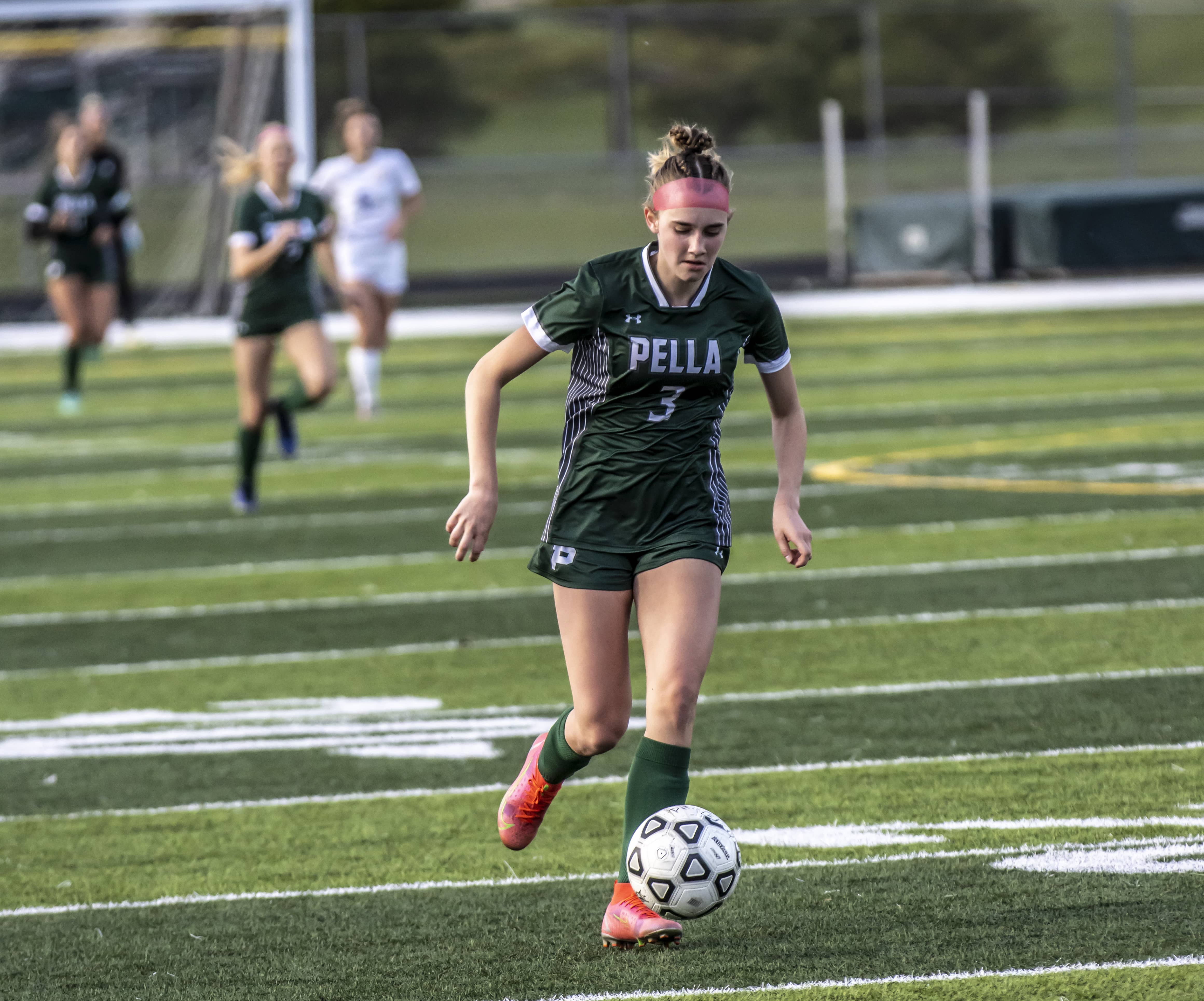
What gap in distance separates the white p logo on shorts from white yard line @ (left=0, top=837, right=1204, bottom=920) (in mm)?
882

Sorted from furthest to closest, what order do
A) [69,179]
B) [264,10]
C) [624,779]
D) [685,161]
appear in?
[264,10] → [69,179] → [624,779] → [685,161]

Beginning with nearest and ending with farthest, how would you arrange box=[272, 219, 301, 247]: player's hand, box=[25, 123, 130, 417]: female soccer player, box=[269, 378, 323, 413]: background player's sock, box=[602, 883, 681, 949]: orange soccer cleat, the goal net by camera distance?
box=[602, 883, 681, 949]: orange soccer cleat < box=[272, 219, 301, 247]: player's hand < box=[269, 378, 323, 413]: background player's sock < box=[25, 123, 130, 417]: female soccer player < the goal net

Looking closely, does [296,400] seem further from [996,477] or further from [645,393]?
[645,393]

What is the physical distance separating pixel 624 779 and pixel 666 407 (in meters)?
1.76

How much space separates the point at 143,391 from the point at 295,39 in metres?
7.15

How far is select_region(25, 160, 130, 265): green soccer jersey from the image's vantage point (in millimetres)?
18375

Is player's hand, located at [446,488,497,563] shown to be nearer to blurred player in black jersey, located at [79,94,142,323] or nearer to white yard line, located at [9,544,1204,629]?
white yard line, located at [9,544,1204,629]

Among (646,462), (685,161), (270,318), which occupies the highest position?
(685,161)

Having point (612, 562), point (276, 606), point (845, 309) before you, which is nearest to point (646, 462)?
point (612, 562)

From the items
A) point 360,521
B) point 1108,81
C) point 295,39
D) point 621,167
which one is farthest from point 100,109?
point 1108,81

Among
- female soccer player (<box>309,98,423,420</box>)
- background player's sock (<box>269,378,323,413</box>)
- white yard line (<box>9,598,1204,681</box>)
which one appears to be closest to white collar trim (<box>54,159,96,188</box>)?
female soccer player (<box>309,98,423,420</box>)

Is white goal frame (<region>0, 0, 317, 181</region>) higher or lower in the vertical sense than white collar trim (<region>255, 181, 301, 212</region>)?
higher

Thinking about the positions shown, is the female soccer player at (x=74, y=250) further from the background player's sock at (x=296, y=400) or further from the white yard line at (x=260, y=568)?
the white yard line at (x=260, y=568)

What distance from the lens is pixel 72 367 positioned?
59.7 ft
